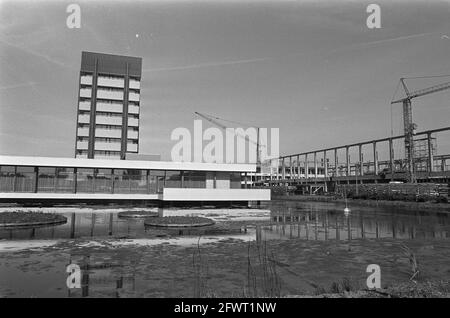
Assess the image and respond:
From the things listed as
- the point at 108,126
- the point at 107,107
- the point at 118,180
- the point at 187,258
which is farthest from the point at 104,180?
the point at 107,107

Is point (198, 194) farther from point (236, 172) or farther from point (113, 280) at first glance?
point (113, 280)

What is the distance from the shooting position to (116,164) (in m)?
42.2

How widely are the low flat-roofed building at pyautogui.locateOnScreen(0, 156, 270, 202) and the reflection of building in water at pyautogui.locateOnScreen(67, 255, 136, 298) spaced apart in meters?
28.4

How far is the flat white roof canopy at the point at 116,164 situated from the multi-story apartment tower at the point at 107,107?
133ft

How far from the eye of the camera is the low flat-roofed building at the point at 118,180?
3944 centimetres

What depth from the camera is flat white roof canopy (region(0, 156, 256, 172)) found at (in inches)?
1549

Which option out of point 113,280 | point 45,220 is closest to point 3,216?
point 45,220

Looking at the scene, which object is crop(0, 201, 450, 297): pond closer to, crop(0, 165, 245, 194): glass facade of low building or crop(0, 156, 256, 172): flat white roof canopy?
crop(0, 165, 245, 194): glass facade of low building

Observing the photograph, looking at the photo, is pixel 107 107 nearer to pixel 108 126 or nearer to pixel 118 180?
pixel 108 126

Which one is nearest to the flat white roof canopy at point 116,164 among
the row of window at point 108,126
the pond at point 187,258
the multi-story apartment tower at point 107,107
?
the pond at point 187,258

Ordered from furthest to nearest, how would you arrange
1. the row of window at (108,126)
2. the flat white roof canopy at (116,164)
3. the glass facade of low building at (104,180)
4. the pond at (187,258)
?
the row of window at (108,126), the glass facade of low building at (104,180), the flat white roof canopy at (116,164), the pond at (187,258)

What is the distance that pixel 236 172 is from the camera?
4562 centimetres

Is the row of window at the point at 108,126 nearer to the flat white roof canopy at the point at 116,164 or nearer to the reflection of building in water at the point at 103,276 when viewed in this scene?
the flat white roof canopy at the point at 116,164

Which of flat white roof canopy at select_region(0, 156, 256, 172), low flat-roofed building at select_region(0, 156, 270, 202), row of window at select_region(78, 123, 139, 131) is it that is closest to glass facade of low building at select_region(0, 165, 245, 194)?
low flat-roofed building at select_region(0, 156, 270, 202)
